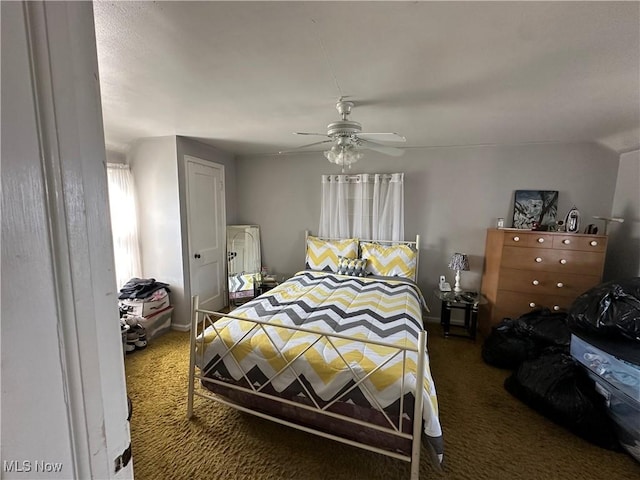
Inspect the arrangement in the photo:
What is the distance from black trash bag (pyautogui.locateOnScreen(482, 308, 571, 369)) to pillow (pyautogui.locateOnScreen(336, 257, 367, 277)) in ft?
4.77

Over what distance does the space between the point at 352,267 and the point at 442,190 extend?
1483 mm

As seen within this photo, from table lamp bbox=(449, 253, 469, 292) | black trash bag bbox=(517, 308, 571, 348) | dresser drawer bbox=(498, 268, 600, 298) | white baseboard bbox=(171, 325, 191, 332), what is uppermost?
table lamp bbox=(449, 253, 469, 292)

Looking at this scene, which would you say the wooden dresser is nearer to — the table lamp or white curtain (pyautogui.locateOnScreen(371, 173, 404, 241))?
A: the table lamp

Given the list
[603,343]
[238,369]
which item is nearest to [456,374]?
[603,343]

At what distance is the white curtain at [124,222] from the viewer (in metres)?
3.13

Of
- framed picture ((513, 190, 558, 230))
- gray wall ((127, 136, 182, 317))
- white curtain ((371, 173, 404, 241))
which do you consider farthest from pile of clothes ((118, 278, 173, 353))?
framed picture ((513, 190, 558, 230))

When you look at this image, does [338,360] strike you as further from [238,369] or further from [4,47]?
[4,47]

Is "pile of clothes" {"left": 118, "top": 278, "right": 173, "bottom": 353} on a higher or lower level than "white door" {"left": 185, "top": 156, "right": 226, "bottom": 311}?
lower

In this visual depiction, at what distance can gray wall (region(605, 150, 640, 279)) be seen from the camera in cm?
263

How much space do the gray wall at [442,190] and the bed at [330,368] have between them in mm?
1396

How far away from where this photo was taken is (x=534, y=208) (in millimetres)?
3158

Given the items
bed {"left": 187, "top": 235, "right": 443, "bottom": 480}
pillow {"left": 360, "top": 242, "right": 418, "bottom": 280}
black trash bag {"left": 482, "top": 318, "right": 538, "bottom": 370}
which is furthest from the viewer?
pillow {"left": 360, "top": 242, "right": 418, "bottom": 280}

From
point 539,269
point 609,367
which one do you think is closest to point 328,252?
point 539,269

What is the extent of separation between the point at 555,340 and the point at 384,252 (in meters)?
1.75
